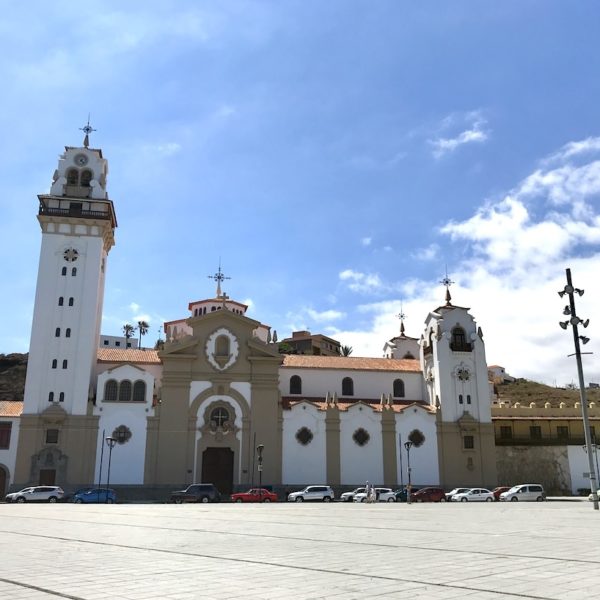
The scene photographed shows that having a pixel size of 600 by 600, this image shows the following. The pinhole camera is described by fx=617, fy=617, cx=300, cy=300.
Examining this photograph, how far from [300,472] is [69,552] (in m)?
43.4

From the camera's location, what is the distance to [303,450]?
54.4 m

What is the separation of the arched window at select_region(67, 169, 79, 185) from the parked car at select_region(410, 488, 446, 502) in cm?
4054

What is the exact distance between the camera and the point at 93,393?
5334 cm

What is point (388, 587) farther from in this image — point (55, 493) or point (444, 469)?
point (444, 469)

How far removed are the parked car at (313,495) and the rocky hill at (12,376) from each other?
229 ft

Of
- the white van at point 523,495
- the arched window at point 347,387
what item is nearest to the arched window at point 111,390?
the arched window at point 347,387

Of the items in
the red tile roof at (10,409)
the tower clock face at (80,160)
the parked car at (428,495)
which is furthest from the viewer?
the tower clock face at (80,160)

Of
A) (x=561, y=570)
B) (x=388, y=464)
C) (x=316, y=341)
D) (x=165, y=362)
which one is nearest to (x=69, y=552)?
(x=561, y=570)

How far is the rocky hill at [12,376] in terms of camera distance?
102938 mm

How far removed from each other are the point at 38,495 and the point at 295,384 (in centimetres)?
2537

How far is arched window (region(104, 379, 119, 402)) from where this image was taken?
52.1 m

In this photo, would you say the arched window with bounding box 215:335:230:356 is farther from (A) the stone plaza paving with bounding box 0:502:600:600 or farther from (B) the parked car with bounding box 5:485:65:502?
(A) the stone plaza paving with bounding box 0:502:600:600

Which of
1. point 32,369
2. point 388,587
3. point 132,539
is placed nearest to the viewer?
point 388,587

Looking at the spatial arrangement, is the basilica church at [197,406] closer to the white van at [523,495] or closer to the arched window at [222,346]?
the arched window at [222,346]
